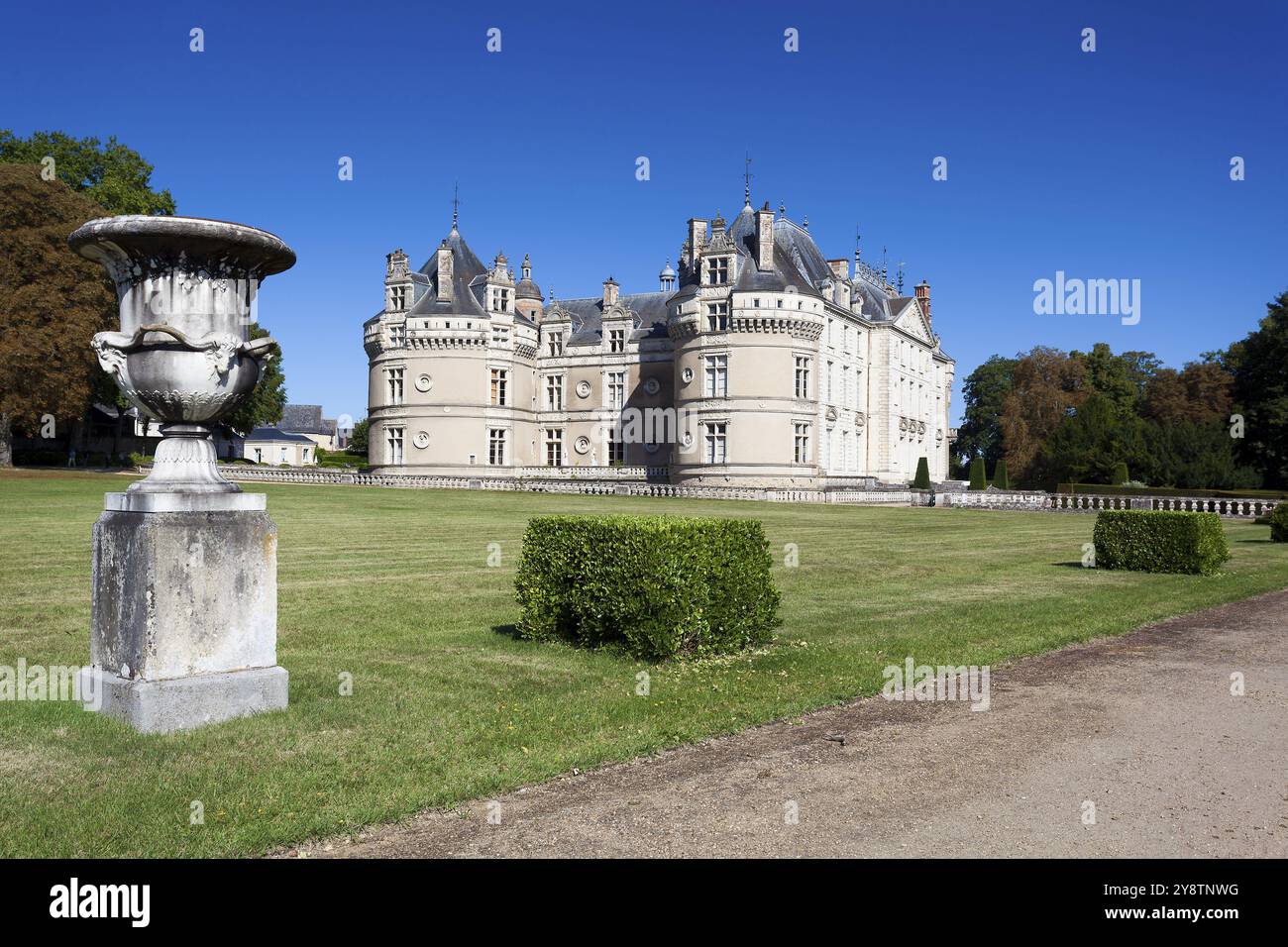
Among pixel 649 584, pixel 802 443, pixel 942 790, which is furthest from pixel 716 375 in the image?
pixel 942 790

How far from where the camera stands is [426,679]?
8203mm

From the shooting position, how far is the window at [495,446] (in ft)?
185

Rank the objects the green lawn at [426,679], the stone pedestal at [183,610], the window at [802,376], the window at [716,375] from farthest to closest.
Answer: the window at [802,376]
the window at [716,375]
the stone pedestal at [183,610]
the green lawn at [426,679]

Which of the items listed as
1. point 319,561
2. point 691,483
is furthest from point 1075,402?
point 319,561

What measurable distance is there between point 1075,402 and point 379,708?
78.4 m

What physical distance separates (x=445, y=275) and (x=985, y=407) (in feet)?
186

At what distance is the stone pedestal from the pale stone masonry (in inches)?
1690

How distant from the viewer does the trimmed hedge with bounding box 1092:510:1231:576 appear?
56.0 ft

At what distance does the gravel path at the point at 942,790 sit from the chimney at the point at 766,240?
44035 millimetres

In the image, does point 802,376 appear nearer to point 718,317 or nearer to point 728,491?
point 718,317

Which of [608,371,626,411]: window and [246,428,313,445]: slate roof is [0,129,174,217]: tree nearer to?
[608,371,626,411]: window

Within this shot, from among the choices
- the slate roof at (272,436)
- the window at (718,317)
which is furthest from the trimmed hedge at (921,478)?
the slate roof at (272,436)

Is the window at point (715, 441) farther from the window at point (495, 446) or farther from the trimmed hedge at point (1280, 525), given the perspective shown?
the trimmed hedge at point (1280, 525)

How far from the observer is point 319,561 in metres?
16.3
